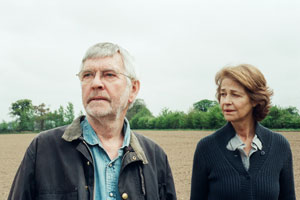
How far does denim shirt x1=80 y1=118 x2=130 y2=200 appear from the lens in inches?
84.0

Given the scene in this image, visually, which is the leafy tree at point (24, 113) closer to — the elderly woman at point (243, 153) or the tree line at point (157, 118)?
the tree line at point (157, 118)

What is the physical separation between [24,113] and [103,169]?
339 ft

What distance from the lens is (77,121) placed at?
238 centimetres

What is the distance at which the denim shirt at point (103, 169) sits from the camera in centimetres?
213

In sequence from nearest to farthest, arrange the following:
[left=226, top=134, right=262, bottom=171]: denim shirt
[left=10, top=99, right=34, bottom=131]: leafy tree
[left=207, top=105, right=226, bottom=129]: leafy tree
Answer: [left=226, top=134, right=262, bottom=171]: denim shirt → [left=207, top=105, right=226, bottom=129]: leafy tree → [left=10, top=99, right=34, bottom=131]: leafy tree

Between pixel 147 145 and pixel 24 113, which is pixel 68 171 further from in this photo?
pixel 24 113

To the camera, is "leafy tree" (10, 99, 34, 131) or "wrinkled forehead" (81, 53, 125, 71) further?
"leafy tree" (10, 99, 34, 131)

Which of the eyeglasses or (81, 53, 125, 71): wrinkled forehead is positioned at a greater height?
(81, 53, 125, 71): wrinkled forehead

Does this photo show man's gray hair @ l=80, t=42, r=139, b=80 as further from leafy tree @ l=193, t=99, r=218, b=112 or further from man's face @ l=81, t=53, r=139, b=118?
leafy tree @ l=193, t=99, r=218, b=112

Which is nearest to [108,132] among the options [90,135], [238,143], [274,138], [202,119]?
[90,135]

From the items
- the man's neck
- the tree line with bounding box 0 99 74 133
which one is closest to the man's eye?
the man's neck

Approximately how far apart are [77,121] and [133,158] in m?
0.56

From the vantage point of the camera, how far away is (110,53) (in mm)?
2299

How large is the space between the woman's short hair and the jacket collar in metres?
1.12
